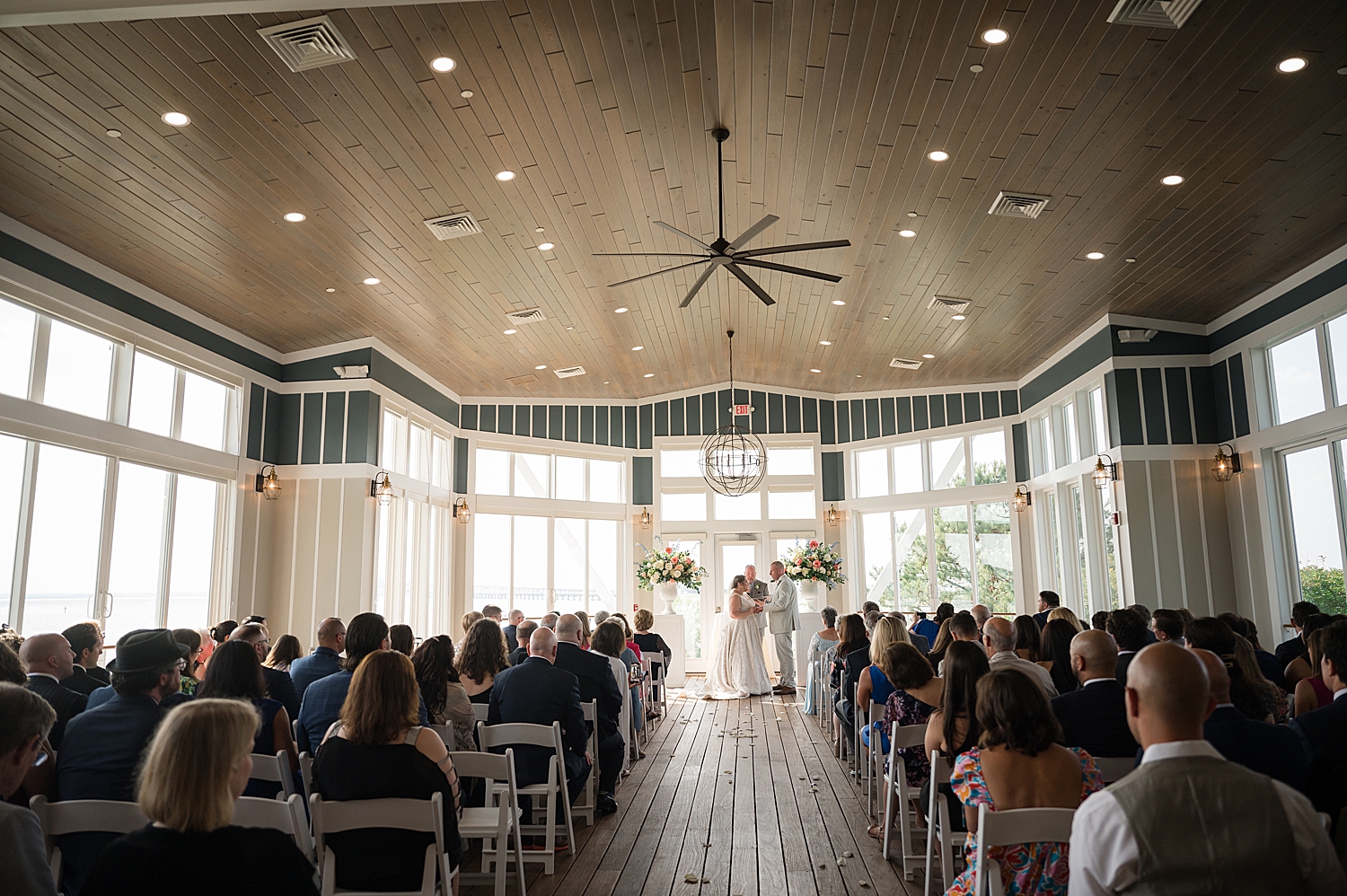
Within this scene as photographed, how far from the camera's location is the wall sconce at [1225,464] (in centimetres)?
895

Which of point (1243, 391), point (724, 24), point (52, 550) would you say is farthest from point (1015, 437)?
point (52, 550)

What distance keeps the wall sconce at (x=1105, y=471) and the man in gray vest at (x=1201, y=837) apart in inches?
336

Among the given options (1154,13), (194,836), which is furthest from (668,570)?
(194,836)

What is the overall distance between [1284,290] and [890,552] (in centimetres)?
669

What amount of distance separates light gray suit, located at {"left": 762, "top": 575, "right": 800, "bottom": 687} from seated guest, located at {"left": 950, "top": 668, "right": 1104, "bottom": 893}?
9057 millimetres

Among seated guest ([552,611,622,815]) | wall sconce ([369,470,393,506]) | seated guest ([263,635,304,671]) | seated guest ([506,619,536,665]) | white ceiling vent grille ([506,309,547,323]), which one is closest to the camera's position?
seated guest ([263,635,304,671])

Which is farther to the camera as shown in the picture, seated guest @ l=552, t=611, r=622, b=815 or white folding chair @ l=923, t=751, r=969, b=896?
seated guest @ l=552, t=611, r=622, b=815

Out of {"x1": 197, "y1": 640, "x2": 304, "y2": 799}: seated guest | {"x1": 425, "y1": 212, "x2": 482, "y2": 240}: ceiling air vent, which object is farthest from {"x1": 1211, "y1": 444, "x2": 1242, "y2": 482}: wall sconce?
{"x1": 197, "y1": 640, "x2": 304, "y2": 799}: seated guest

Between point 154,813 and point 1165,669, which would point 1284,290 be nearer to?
point 1165,669

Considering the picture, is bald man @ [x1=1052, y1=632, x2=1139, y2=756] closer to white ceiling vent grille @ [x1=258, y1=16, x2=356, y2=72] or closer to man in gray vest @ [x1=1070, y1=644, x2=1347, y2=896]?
man in gray vest @ [x1=1070, y1=644, x2=1347, y2=896]

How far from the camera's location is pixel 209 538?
9141 millimetres

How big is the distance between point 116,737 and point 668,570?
9721 mm

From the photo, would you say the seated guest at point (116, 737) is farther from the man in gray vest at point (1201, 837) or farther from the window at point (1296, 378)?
the window at point (1296, 378)

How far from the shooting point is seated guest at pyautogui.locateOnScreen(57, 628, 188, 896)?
2.87 metres
